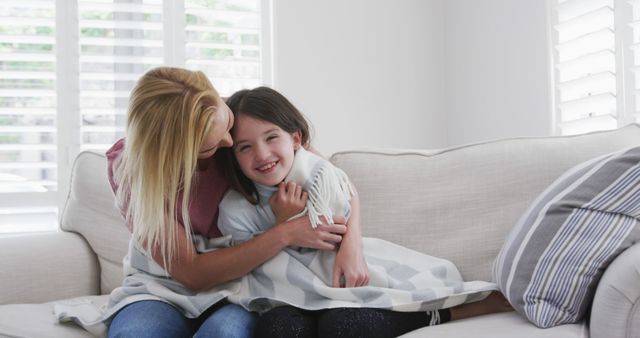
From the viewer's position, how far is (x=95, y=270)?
2.08 m

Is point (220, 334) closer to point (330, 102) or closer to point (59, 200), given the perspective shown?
point (59, 200)

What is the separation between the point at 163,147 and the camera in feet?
4.98

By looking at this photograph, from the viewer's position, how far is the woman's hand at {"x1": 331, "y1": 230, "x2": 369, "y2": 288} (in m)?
1.56

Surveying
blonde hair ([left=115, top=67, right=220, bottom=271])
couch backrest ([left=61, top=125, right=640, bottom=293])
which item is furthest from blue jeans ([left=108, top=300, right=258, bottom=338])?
couch backrest ([left=61, top=125, right=640, bottom=293])

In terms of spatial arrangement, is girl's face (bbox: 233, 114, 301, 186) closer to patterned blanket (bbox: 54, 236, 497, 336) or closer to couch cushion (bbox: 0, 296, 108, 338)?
patterned blanket (bbox: 54, 236, 497, 336)

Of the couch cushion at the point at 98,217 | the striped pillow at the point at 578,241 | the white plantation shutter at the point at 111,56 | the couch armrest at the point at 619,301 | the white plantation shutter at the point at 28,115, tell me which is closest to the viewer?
the couch armrest at the point at 619,301

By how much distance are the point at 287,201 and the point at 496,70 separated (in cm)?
156

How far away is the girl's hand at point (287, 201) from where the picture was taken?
1.64 metres

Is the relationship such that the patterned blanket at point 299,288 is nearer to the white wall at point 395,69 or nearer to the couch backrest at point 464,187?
the couch backrest at point 464,187

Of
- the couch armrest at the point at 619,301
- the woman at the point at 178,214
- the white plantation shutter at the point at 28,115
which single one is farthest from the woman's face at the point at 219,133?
the white plantation shutter at the point at 28,115

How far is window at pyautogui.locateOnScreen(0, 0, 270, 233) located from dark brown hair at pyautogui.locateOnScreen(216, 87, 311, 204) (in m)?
1.37

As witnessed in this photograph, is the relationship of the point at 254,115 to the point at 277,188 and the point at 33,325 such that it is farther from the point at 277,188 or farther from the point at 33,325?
the point at 33,325

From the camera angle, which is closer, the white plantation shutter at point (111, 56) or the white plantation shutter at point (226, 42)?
the white plantation shutter at point (111, 56)

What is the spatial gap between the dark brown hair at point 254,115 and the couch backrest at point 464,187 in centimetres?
29
